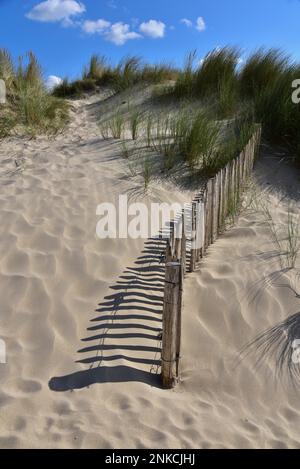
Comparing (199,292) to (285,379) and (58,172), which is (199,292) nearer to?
(285,379)

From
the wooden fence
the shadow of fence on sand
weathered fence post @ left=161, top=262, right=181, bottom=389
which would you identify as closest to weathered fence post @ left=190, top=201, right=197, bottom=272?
the wooden fence

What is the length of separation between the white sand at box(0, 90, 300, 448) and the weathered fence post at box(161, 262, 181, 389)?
0.10 metres

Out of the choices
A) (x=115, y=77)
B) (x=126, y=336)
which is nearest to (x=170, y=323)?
(x=126, y=336)

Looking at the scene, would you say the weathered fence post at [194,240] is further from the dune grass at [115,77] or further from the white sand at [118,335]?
the dune grass at [115,77]

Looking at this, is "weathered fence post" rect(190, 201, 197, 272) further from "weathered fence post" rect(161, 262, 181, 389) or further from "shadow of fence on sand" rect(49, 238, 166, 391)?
"weathered fence post" rect(161, 262, 181, 389)

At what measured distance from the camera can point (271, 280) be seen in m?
3.24

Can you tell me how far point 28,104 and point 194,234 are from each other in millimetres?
4487

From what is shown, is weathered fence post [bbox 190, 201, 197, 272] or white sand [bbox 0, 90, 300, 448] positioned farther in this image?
weathered fence post [bbox 190, 201, 197, 272]

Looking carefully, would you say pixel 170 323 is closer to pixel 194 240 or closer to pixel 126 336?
pixel 126 336

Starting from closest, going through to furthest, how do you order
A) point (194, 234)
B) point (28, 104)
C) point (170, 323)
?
point (170, 323) < point (194, 234) < point (28, 104)

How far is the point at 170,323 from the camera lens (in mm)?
2301

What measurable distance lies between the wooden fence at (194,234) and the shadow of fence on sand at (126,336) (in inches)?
7.7

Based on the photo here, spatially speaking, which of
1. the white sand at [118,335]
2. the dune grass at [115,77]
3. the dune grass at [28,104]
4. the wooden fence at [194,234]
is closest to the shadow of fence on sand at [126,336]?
the white sand at [118,335]

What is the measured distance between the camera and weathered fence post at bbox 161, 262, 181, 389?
7.34 feet
